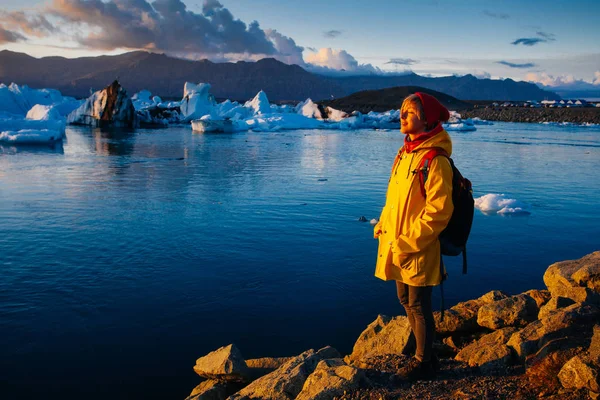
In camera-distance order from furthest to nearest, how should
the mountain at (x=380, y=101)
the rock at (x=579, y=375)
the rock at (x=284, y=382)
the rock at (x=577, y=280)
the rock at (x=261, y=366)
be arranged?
the mountain at (x=380, y=101) < the rock at (x=577, y=280) < the rock at (x=261, y=366) < the rock at (x=284, y=382) < the rock at (x=579, y=375)

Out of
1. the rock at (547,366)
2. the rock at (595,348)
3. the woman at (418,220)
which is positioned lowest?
the rock at (547,366)

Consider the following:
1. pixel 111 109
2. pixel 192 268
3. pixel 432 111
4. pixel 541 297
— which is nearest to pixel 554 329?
pixel 541 297

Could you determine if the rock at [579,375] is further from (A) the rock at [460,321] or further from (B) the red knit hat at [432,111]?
(B) the red knit hat at [432,111]

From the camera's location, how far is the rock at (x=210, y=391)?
329 cm

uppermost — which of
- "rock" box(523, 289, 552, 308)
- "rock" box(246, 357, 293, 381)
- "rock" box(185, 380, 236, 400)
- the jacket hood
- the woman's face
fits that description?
the woman's face

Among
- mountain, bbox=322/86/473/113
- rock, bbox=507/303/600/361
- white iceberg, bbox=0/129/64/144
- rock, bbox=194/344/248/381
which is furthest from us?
mountain, bbox=322/86/473/113

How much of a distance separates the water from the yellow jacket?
69.5 inches

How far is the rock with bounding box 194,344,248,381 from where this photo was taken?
3471mm

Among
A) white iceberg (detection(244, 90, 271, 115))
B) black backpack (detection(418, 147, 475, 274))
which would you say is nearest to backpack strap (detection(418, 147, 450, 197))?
black backpack (detection(418, 147, 475, 274))

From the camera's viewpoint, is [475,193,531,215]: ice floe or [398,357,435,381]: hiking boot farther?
[475,193,531,215]: ice floe

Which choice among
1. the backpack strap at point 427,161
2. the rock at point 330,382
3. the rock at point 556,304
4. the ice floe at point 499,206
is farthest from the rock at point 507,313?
the ice floe at point 499,206

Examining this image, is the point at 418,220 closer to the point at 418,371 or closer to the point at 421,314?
the point at 421,314

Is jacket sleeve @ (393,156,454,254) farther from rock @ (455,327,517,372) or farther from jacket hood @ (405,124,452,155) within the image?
rock @ (455,327,517,372)

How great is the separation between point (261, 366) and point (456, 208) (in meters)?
1.95
